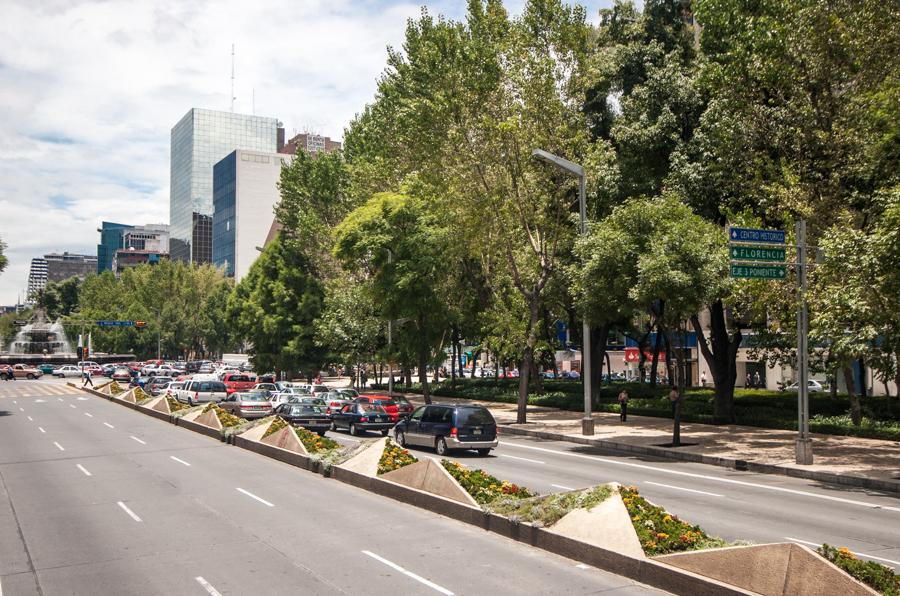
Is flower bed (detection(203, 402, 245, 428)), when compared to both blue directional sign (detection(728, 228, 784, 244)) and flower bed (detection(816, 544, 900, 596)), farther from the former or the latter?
flower bed (detection(816, 544, 900, 596))

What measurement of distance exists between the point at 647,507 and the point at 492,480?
13.1 ft

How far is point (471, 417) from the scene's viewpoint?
24.7m

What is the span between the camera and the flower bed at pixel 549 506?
477 inches

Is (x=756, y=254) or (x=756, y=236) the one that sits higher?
(x=756, y=236)

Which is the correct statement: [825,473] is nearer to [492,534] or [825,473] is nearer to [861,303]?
[861,303]

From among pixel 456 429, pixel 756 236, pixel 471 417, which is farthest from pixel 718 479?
pixel 456 429

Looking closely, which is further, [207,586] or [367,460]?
[367,460]

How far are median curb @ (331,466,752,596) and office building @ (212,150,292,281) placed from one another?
501 ft

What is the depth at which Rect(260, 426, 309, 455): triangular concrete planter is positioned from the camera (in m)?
21.7

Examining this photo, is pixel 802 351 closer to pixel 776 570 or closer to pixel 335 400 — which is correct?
pixel 776 570

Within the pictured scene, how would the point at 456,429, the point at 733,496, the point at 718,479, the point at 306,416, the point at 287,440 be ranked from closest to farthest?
the point at 733,496
the point at 718,479
the point at 287,440
the point at 456,429
the point at 306,416

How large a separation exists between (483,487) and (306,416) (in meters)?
17.0

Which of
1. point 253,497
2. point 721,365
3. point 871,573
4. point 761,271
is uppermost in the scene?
point 761,271

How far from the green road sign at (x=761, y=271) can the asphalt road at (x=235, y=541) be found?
1207 cm
